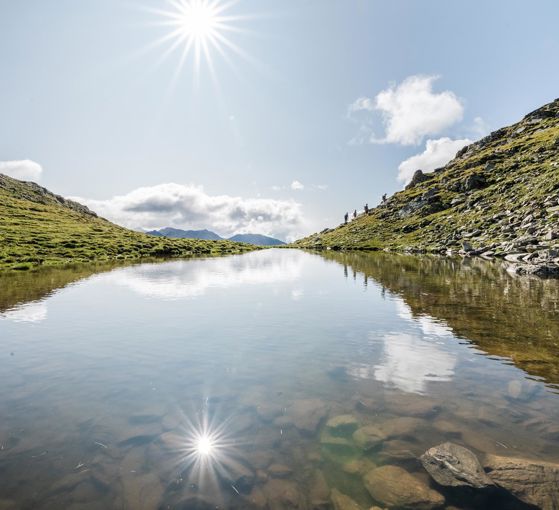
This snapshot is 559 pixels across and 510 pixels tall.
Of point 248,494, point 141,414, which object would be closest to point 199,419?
point 141,414

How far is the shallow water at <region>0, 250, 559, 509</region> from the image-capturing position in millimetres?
7883

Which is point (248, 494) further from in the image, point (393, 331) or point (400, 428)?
point (393, 331)

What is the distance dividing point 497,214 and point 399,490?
5065 inches

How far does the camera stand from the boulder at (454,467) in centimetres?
755

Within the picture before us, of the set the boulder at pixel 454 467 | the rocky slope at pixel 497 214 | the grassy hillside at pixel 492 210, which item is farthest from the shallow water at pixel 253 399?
the grassy hillside at pixel 492 210

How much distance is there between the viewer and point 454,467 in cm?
790

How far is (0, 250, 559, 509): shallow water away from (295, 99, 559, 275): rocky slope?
42.2m

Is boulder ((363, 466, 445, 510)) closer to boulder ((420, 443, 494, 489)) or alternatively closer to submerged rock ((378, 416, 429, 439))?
boulder ((420, 443, 494, 489))

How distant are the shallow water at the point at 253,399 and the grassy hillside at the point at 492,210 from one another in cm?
5071

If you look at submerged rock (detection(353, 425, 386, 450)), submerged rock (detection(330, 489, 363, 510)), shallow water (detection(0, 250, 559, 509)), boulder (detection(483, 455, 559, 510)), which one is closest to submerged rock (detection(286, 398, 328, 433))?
shallow water (detection(0, 250, 559, 509))


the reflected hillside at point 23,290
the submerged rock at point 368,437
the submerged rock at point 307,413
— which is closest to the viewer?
the submerged rock at point 368,437

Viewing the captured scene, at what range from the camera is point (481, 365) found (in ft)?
48.3

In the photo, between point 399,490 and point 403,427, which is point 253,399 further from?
point 399,490

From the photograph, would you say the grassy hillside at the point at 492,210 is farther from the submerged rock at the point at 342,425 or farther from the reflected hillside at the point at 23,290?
the reflected hillside at the point at 23,290
